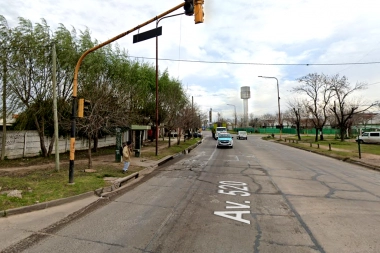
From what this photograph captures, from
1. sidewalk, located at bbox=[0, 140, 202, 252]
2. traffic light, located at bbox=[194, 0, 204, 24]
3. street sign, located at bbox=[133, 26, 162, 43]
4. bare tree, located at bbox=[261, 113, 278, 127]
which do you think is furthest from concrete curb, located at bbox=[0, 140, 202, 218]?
bare tree, located at bbox=[261, 113, 278, 127]

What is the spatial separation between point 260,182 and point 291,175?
8.25 ft

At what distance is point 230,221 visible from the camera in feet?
18.7

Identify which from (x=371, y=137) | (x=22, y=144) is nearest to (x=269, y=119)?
(x=371, y=137)

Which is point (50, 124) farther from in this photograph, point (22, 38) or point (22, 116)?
point (22, 38)

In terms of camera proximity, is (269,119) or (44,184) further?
(269,119)

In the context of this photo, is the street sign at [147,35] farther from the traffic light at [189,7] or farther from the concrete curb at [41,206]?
the concrete curb at [41,206]

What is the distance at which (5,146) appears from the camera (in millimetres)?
15203

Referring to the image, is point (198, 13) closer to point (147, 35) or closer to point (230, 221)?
point (147, 35)

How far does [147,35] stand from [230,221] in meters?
6.30

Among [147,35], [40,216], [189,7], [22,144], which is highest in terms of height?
[189,7]

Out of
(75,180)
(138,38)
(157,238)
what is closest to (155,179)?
(75,180)

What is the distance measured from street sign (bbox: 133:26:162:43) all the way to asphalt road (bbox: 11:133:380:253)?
513 centimetres

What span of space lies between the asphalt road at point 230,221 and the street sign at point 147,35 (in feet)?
16.8

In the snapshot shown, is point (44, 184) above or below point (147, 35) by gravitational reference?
below
